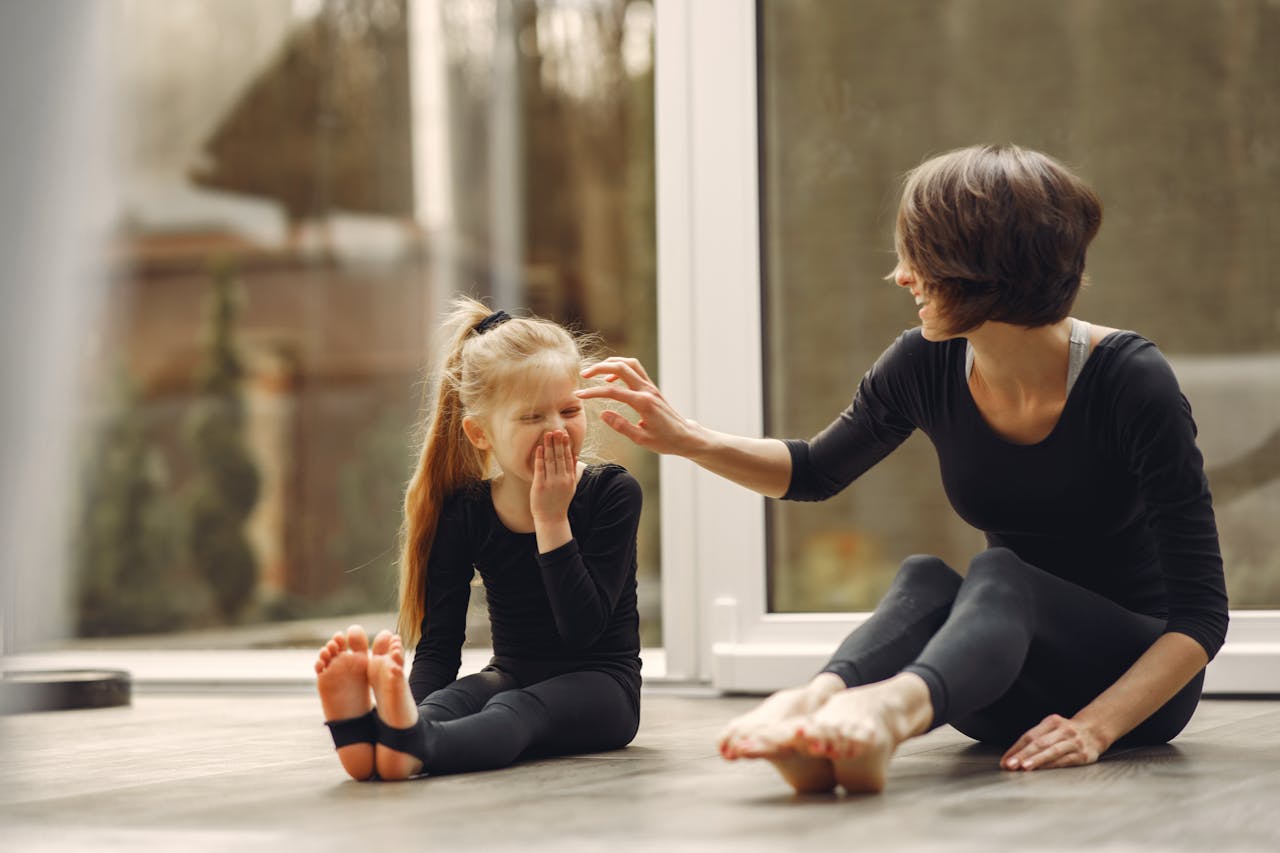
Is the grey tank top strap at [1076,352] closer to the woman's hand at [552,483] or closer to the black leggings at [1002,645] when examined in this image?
the black leggings at [1002,645]

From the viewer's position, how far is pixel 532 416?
1548mm

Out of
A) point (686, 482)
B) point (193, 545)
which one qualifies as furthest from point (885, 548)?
point (193, 545)

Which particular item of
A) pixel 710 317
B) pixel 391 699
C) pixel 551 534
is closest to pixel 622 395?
pixel 551 534

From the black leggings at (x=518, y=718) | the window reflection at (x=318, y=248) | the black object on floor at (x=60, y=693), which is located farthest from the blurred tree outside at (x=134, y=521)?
the black leggings at (x=518, y=718)

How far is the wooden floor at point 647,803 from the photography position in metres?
0.99

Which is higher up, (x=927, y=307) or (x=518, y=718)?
(x=927, y=307)

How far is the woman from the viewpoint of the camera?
4.18ft

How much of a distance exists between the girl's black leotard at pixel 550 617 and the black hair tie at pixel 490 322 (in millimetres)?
182

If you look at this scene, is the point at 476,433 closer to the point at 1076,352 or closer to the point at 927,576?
the point at 927,576

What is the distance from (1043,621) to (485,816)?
55 centimetres

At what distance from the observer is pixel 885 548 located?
7.84 ft

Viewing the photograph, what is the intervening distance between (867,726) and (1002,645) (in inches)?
7.8

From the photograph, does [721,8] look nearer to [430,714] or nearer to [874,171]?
[874,171]

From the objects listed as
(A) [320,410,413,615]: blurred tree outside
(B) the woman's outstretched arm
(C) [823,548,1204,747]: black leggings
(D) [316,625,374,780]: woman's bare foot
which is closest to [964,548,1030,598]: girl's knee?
(C) [823,548,1204,747]: black leggings
